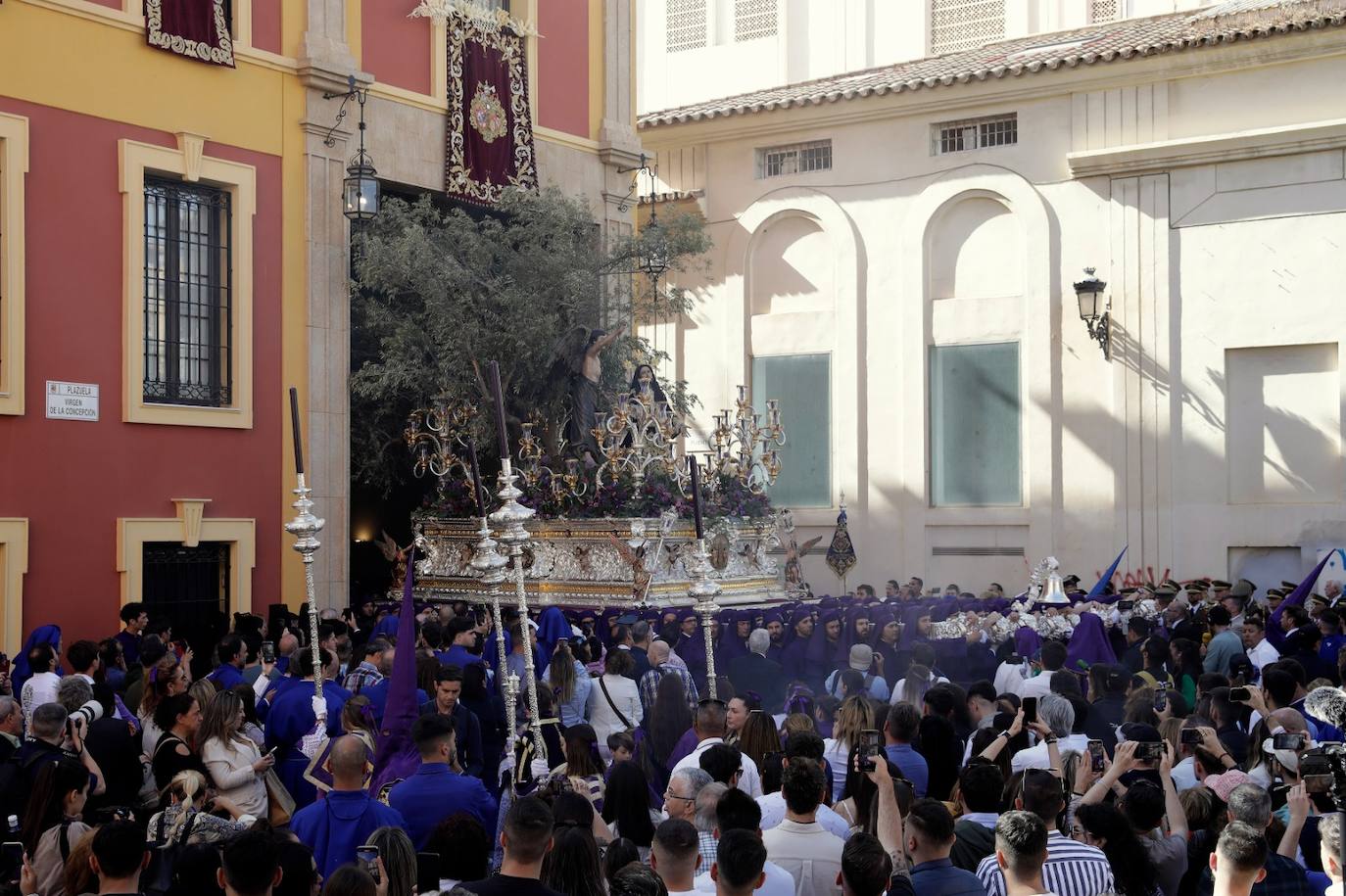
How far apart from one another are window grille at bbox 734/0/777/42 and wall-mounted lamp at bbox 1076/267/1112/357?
11168 mm

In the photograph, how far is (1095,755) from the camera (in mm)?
6805

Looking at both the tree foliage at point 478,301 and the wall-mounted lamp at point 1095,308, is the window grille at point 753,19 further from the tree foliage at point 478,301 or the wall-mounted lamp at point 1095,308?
the tree foliage at point 478,301

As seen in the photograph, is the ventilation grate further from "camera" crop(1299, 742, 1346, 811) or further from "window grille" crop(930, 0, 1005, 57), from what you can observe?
"camera" crop(1299, 742, 1346, 811)

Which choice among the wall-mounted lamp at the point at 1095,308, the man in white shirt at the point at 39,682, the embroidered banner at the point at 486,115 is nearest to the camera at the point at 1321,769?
the man in white shirt at the point at 39,682

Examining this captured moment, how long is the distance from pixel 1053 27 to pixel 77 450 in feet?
65.8

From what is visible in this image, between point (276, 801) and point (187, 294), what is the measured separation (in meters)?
11.8

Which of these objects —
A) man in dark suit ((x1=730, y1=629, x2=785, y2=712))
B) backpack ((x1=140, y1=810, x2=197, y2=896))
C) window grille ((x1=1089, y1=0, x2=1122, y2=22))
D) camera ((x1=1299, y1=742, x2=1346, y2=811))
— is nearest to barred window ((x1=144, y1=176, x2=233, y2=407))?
man in dark suit ((x1=730, y1=629, x2=785, y2=712))

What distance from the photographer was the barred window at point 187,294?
18609 millimetres

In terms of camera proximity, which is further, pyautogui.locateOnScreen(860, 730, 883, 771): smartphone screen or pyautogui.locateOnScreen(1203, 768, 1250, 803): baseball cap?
pyautogui.locateOnScreen(1203, 768, 1250, 803): baseball cap

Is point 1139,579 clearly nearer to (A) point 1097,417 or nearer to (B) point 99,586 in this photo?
(A) point 1097,417

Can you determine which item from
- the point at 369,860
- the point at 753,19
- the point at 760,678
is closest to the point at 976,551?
the point at 760,678

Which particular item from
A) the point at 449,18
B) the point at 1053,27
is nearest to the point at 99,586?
the point at 449,18

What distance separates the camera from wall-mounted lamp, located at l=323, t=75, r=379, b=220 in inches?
785

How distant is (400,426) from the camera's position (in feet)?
76.2
